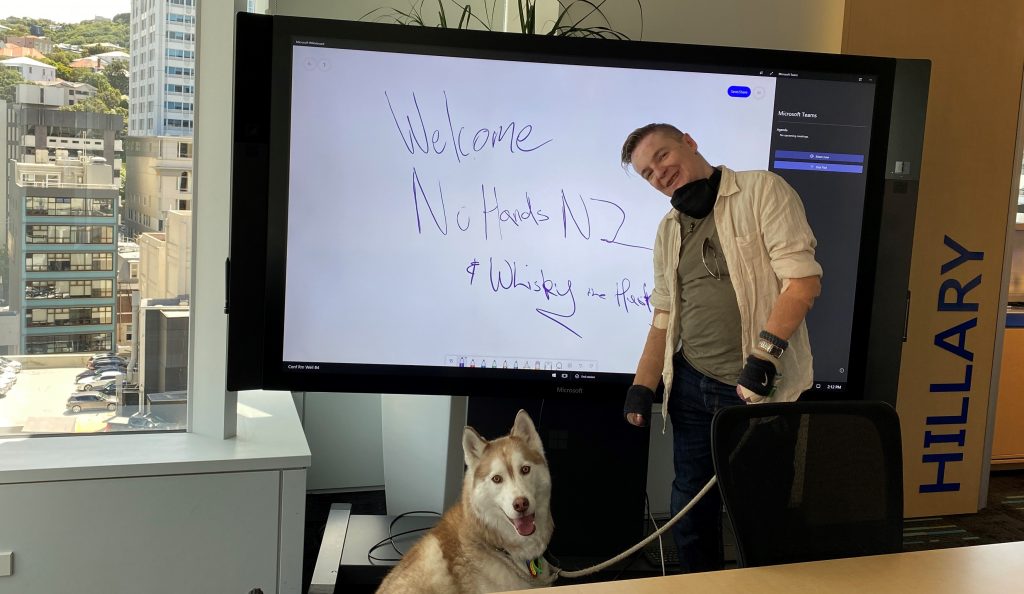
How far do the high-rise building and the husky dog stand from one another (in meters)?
1.26

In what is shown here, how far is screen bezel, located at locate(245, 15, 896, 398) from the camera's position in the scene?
6.93 feet

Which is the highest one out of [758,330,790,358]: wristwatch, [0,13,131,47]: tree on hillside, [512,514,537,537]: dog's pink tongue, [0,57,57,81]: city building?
[0,13,131,47]: tree on hillside

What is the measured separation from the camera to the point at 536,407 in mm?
2480

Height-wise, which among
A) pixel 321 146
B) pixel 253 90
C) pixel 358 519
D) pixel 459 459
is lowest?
pixel 358 519

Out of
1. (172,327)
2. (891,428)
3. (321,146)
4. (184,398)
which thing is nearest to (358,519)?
(184,398)

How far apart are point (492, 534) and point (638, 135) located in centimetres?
113

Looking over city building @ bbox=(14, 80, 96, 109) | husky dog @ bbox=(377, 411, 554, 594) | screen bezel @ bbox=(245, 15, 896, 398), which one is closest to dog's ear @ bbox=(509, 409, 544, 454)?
husky dog @ bbox=(377, 411, 554, 594)

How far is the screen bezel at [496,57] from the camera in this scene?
2113 millimetres

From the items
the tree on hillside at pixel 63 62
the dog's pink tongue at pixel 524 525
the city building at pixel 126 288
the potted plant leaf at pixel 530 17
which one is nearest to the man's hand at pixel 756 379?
the dog's pink tongue at pixel 524 525

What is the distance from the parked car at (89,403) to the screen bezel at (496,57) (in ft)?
1.62

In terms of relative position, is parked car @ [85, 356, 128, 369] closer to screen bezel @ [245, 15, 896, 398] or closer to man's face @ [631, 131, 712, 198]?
screen bezel @ [245, 15, 896, 398]

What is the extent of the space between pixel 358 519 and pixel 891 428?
1822 mm

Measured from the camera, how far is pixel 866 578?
4.47 feet

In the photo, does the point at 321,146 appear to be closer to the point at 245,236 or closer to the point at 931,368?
the point at 245,236
